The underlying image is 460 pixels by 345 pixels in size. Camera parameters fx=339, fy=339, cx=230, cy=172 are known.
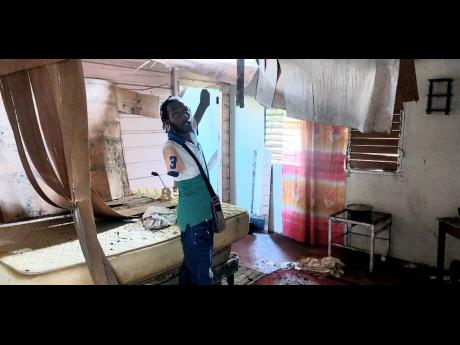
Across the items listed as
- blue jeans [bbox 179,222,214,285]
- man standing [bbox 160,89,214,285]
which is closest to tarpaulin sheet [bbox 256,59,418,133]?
man standing [bbox 160,89,214,285]

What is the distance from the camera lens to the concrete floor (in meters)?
4.06

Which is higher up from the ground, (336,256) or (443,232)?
(443,232)

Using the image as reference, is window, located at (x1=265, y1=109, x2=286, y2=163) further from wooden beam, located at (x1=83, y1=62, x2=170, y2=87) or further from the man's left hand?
wooden beam, located at (x1=83, y1=62, x2=170, y2=87)

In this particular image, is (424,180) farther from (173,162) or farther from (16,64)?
(16,64)

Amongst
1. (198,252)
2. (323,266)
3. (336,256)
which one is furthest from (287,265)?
(198,252)

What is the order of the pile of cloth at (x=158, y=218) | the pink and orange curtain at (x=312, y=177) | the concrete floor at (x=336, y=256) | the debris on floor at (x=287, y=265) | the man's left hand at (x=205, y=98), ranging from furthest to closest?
1. the man's left hand at (x=205, y=98)
2. the pink and orange curtain at (x=312, y=177)
3. the debris on floor at (x=287, y=265)
4. the concrete floor at (x=336, y=256)
5. the pile of cloth at (x=158, y=218)

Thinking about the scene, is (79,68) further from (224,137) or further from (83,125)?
(224,137)

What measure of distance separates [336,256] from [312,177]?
3.92ft

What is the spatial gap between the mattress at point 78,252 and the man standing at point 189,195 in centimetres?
19

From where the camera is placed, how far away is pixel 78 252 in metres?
2.60

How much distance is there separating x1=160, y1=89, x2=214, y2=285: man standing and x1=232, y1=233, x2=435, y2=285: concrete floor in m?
1.79

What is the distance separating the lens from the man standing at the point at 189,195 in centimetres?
269

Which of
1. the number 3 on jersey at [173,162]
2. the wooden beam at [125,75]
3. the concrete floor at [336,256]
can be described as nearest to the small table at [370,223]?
the concrete floor at [336,256]

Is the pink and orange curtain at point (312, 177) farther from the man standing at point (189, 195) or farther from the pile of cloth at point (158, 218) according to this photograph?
the man standing at point (189, 195)
